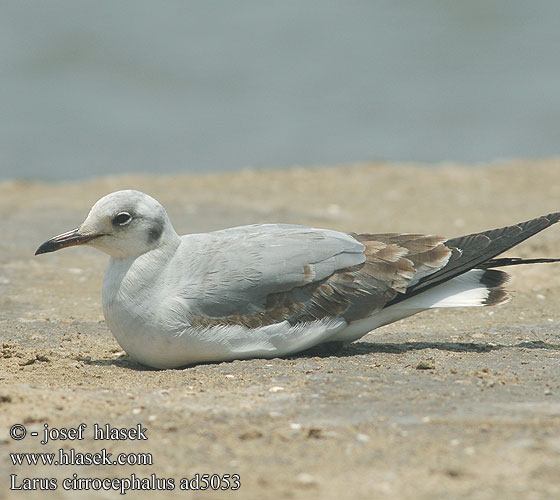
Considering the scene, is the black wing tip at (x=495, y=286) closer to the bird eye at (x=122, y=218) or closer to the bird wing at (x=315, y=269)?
the bird wing at (x=315, y=269)

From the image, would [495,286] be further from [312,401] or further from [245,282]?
[312,401]

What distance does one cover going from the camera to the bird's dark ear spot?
18.0 feet

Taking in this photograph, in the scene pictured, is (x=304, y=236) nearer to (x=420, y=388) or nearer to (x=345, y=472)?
(x=420, y=388)

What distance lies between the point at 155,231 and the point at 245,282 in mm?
605

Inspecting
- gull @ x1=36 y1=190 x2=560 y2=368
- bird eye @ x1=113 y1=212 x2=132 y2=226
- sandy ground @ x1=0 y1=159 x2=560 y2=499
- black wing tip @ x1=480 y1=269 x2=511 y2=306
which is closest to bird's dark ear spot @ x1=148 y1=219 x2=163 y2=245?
gull @ x1=36 y1=190 x2=560 y2=368

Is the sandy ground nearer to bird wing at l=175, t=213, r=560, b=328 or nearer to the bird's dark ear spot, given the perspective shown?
bird wing at l=175, t=213, r=560, b=328

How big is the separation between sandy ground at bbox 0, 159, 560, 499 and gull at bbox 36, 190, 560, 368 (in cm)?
17

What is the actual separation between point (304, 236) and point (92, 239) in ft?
3.93

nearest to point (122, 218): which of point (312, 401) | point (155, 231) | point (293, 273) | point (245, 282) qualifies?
point (155, 231)

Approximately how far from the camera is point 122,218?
17.9ft

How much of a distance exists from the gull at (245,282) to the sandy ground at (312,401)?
0.55 ft

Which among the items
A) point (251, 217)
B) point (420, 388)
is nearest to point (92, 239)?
point (420, 388)

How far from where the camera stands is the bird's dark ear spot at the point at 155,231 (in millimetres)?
5496

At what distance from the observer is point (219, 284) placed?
5352 millimetres
